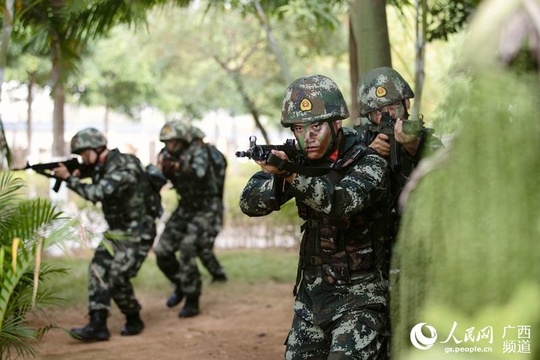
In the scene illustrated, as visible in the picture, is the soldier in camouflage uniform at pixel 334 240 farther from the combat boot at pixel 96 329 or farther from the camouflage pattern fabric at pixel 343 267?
the combat boot at pixel 96 329

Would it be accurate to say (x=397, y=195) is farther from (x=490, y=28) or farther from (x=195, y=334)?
(x=195, y=334)

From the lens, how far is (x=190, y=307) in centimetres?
912

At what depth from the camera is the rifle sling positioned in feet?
11.6

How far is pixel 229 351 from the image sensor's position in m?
7.34

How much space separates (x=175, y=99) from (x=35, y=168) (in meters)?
20.4

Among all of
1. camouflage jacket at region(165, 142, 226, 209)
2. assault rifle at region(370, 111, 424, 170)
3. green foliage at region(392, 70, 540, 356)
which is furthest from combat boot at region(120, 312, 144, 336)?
green foliage at region(392, 70, 540, 356)

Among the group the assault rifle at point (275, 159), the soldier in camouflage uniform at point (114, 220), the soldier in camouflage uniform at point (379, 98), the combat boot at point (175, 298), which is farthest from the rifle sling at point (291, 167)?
the combat boot at point (175, 298)

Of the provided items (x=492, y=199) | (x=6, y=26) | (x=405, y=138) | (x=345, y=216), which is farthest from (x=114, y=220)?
(x=492, y=199)

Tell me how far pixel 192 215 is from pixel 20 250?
5.04 metres

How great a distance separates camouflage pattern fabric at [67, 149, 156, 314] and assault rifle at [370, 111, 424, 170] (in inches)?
139

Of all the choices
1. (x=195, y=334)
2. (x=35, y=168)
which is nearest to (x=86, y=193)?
(x=35, y=168)

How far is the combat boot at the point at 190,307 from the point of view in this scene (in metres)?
9.09

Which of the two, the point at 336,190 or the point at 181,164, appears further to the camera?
the point at 181,164

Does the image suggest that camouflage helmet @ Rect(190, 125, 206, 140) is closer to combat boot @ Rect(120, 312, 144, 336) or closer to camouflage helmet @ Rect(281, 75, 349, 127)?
combat boot @ Rect(120, 312, 144, 336)
